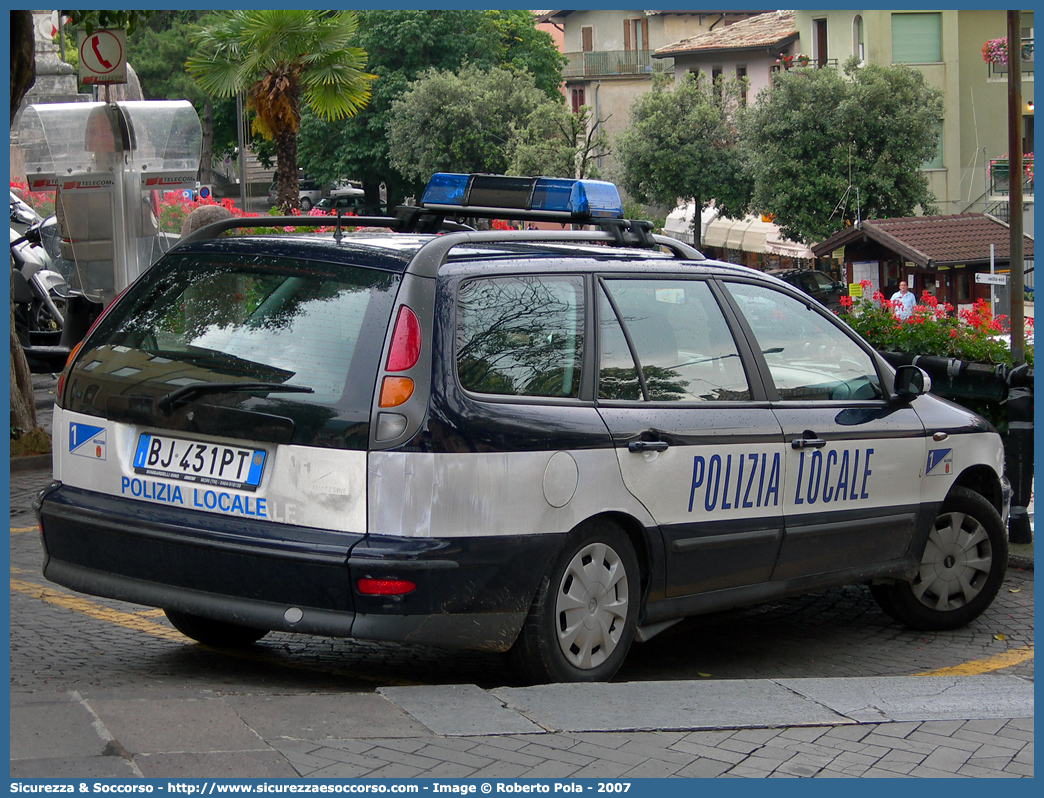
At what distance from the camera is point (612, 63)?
270ft

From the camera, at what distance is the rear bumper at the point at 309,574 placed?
4480 mm

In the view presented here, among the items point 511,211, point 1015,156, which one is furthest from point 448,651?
point 1015,156

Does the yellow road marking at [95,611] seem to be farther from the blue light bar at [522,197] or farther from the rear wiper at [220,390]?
the blue light bar at [522,197]

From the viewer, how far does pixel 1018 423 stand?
8188mm

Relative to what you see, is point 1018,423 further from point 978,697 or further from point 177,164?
point 177,164

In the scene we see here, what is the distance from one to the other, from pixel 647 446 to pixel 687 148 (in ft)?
162

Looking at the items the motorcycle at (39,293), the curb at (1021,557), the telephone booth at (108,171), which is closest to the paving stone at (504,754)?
the curb at (1021,557)

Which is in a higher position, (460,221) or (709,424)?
(460,221)

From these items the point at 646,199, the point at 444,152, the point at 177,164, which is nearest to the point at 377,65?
the point at 444,152

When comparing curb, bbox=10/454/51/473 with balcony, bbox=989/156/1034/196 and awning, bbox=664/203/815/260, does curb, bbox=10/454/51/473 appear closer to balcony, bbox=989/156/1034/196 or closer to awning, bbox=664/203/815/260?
balcony, bbox=989/156/1034/196

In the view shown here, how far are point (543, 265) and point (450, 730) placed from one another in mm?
1725

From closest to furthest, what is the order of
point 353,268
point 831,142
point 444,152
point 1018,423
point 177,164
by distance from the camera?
point 353,268 < point 1018,423 < point 177,164 < point 831,142 < point 444,152

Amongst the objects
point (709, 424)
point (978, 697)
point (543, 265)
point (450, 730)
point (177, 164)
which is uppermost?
point (177, 164)

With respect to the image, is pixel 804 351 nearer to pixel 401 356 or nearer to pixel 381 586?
pixel 401 356
